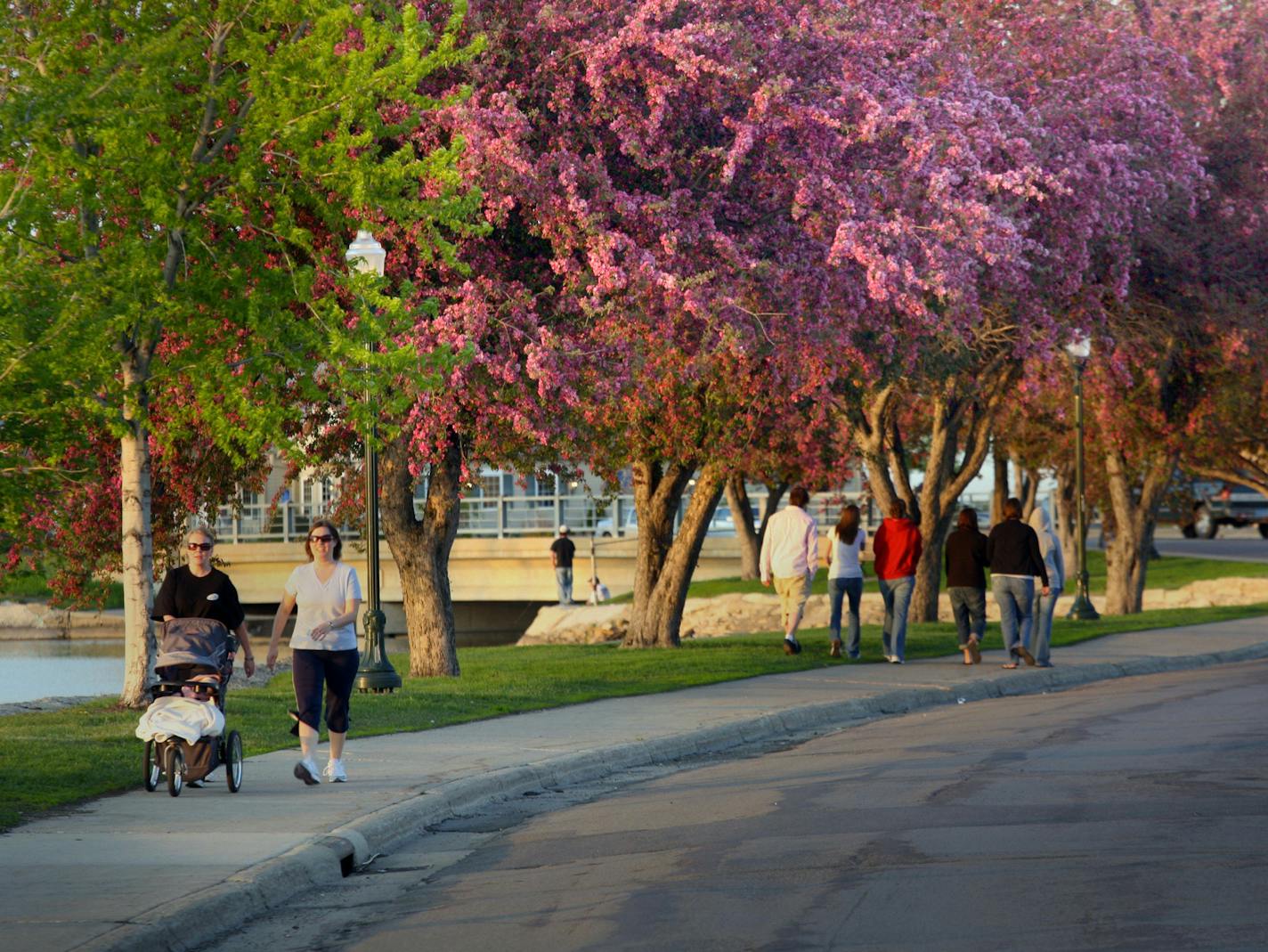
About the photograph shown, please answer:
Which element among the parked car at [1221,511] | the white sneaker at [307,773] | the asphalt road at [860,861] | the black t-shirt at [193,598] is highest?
the parked car at [1221,511]

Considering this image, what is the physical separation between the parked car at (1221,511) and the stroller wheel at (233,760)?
59.5 m

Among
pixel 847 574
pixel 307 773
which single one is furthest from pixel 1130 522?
pixel 307 773

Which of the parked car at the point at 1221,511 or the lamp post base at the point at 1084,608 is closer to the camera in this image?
the lamp post base at the point at 1084,608

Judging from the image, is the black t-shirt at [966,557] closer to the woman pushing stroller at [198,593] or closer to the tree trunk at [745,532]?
the woman pushing stroller at [198,593]

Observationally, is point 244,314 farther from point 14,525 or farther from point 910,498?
point 910,498

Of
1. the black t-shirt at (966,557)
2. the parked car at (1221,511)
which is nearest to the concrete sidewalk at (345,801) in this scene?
the black t-shirt at (966,557)

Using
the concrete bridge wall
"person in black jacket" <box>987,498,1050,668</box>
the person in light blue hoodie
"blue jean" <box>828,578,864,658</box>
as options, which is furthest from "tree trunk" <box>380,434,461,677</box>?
the concrete bridge wall

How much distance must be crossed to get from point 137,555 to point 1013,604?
9.85 meters

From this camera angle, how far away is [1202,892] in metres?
8.07

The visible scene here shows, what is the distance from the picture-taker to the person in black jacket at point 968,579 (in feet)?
73.3

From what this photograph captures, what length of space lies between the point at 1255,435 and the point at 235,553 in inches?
1193

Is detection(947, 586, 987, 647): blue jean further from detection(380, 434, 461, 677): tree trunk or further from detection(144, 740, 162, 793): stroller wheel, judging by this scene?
detection(144, 740, 162, 793): stroller wheel

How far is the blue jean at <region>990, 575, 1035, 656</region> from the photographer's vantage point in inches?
847

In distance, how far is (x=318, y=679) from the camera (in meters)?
12.6
